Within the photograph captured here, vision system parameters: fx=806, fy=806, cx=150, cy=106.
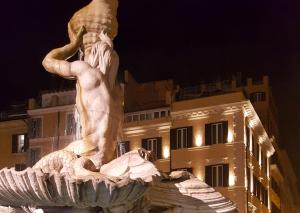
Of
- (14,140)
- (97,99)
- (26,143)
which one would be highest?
(97,99)

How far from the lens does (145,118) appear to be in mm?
48688

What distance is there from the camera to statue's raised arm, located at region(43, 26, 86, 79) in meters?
10.5

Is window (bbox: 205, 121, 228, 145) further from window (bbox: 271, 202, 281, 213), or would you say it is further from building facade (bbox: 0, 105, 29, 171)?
building facade (bbox: 0, 105, 29, 171)

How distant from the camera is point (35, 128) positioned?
2039 inches

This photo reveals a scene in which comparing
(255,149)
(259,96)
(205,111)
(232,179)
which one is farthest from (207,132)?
(259,96)

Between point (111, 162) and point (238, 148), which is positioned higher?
point (111, 162)

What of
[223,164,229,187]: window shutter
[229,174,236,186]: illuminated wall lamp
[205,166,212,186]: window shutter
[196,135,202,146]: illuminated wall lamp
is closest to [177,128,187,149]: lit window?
[196,135,202,146]: illuminated wall lamp

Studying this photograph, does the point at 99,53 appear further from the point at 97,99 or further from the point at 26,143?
the point at 26,143

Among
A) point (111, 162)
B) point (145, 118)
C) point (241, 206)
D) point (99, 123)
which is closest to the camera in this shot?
point (111, 162)

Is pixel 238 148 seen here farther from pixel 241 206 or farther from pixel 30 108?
pixel 30 108

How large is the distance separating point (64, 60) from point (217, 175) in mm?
35046

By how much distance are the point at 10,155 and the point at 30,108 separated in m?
3.59

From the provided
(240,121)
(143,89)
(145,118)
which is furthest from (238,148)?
(143,89)

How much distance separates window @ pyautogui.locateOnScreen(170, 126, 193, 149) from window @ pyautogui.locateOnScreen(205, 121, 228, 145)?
3.55 feet
